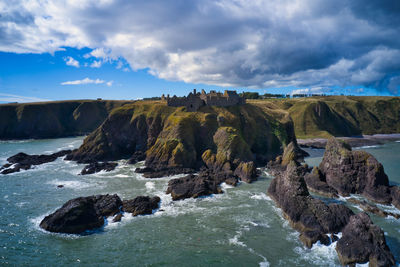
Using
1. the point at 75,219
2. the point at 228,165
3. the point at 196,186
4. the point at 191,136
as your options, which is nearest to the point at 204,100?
the point at 191,136

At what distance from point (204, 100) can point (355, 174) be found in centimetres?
5168

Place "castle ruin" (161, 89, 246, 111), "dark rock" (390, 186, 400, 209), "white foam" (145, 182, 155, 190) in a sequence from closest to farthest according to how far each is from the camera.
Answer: "dark rock" (390, 186, 400, 209) → "white foam" (145, 182, 155, 190) → "castle ruin" (161, 89, 246, 111)

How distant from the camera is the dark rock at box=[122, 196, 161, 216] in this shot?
3719 centimetres

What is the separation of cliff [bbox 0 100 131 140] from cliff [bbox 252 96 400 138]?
10433 centimetres

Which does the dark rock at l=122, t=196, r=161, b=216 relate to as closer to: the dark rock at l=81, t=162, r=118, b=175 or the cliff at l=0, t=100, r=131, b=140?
the dark rock at l=81, t=162, r=118, b=175

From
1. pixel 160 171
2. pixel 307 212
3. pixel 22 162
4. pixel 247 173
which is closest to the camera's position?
pixel 307 212

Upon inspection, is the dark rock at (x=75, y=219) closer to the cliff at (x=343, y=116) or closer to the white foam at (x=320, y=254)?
the white foam at (x=320, y=254)

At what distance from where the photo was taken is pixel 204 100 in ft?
275

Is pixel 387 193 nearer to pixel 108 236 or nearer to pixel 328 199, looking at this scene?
pixel 328 199

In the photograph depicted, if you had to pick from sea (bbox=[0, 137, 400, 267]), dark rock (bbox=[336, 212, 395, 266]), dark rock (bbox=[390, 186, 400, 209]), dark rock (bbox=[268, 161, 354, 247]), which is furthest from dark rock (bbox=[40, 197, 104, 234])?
dark rock (bbox=[390, 186, 400, 209])

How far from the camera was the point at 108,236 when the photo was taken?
1212 inches

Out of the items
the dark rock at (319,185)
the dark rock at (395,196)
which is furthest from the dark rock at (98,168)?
the dark rock at (395,196)

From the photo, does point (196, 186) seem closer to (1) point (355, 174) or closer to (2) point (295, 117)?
(1) point (355, 174)

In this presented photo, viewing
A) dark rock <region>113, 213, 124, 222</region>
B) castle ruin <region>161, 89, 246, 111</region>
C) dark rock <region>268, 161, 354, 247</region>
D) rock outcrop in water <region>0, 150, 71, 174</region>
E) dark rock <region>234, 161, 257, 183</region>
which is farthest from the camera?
castle ruin <region>161, 89, 246, 111</region>
